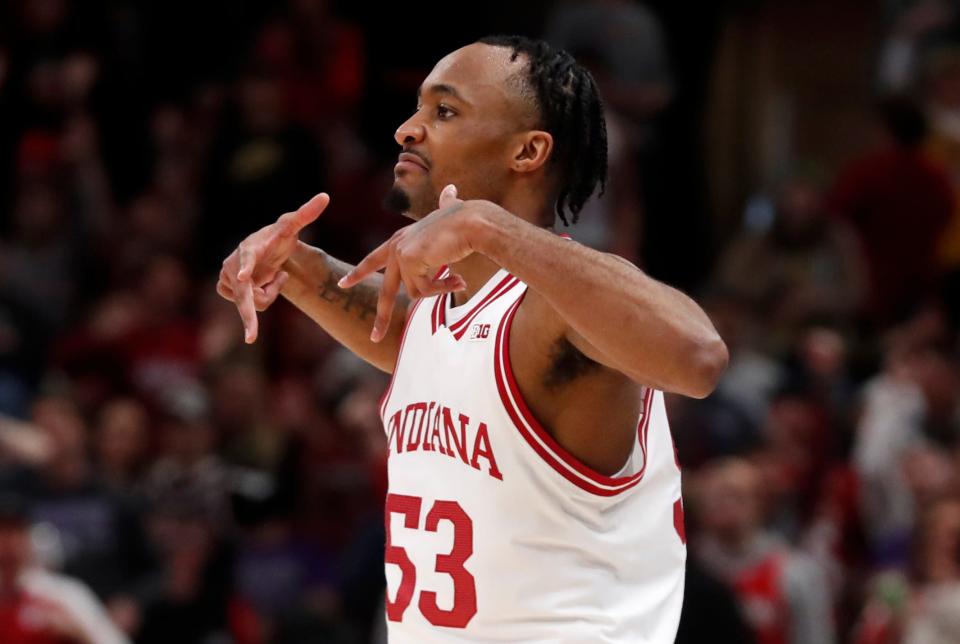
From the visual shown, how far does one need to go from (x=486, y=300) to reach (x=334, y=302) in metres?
0.76

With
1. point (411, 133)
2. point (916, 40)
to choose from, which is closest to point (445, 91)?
point (411, 133)

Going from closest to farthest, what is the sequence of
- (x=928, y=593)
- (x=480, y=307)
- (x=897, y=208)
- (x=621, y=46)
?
(x=480, y=307) → (x=928, y=593) → (x=621, y=46) → (x=897, y=208)

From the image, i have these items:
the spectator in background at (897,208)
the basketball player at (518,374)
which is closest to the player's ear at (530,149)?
the basketball player at (518,374)

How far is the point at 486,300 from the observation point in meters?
4.50

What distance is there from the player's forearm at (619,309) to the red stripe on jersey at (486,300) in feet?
1.91

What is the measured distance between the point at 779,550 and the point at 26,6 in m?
6.16

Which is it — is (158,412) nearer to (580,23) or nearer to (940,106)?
(580,23)

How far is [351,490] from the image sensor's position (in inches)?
390

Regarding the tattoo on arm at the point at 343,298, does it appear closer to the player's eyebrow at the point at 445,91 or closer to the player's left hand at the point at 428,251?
the player's eyebrow at the point at 445,91

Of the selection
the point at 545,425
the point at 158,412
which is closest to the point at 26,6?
the point at 158,412

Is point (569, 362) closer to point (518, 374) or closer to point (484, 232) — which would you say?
point (518, 374)

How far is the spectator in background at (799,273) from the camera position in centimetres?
1165

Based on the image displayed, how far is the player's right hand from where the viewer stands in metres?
4.51

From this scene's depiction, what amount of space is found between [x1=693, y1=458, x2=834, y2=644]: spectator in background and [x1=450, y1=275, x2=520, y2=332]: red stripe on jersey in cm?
473
